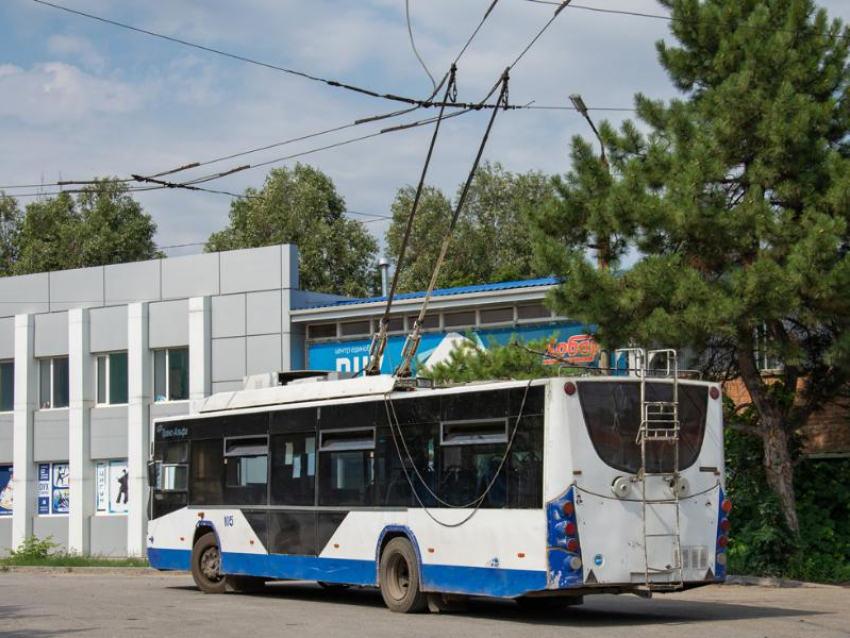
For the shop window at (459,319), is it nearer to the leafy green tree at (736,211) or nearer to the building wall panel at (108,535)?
the leafy green tree at (736,211)

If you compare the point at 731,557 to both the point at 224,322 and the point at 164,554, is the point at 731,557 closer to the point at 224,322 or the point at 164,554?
the point at 164,554

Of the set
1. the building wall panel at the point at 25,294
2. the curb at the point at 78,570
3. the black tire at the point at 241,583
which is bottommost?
the curb at the point at 78,570

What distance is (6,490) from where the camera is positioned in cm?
4009

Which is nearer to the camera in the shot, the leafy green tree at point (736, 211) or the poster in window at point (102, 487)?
the leafy green tree at point (736, 211)

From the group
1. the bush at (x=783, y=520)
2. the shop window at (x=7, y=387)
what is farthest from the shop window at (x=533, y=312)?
the shop window at (x=7, y=387)

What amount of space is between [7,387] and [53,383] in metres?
2.21

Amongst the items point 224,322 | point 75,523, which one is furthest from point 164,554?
point 75,523

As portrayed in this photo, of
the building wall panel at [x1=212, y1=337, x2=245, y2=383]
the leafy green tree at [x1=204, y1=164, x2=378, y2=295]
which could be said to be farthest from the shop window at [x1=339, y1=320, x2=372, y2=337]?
the leafy green tree at [x1=204, y1=164, x2=378, y2=295]

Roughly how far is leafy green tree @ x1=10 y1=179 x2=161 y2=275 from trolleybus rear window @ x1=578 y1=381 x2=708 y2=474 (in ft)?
178

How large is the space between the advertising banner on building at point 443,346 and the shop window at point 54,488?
9164mm

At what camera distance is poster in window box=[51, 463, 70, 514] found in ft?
126

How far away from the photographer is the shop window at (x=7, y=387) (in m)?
40.5

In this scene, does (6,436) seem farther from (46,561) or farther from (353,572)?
(353,572)

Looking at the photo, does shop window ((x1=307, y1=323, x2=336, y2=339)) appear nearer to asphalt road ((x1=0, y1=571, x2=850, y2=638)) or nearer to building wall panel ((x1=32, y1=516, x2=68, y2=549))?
building wall panel ((x1=32, y1=516, x2=68, y2=549))
